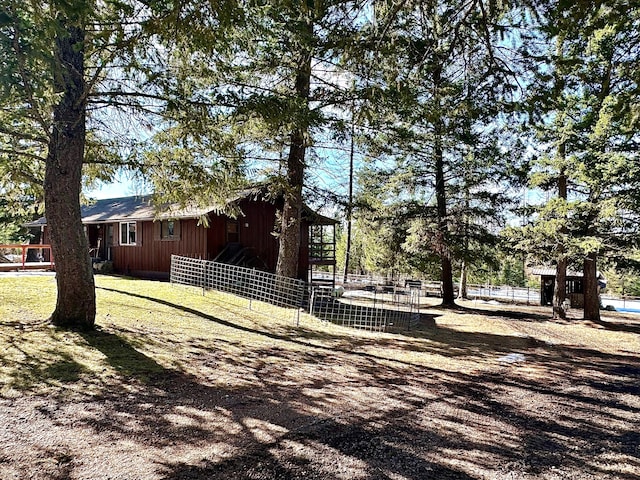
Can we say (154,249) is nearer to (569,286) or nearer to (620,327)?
(620,327)

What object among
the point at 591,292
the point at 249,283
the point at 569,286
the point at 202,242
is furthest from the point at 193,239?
the point at 569,286

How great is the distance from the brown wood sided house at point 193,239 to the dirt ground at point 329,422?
972 cm

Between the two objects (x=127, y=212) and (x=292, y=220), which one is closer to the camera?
(x=292, y=220)

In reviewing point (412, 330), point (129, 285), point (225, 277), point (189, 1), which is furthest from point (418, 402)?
point (129, 285)

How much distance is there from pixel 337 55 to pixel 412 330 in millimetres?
7323

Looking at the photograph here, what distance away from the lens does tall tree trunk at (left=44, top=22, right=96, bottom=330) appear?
6.95 m

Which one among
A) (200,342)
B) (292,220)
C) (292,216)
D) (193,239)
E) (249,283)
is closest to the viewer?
(200,342)

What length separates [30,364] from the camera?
17.8 feet

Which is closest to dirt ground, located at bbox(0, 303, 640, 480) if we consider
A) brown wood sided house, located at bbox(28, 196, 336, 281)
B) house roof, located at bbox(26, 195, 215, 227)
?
brown wood sided house, located at bbox(28, 196, 336, 281)

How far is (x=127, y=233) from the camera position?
1959 centimetres

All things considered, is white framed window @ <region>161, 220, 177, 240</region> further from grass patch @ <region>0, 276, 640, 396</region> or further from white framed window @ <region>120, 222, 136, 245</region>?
grass patch @ <region>0, 276, 640, 396</region>

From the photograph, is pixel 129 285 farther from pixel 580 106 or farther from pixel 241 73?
pixel 580 106

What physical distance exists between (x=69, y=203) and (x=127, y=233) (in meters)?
13.4

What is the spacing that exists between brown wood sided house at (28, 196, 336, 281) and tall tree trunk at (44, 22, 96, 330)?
8.95 metres
